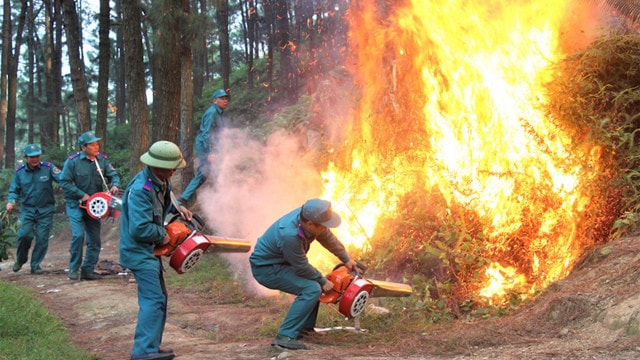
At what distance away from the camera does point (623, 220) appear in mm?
7062

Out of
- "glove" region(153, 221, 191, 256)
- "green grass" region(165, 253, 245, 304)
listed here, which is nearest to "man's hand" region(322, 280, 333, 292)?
"glove" region(153, 221, 191, 256)

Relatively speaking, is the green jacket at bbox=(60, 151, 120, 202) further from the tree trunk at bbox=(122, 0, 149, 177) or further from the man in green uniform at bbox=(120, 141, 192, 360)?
the man in green uniform at bbox=(120, 141, 192, 360)

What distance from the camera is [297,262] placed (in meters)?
6.10

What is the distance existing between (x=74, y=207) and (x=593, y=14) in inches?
336

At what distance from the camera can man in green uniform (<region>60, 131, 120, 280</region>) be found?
9.91 metres

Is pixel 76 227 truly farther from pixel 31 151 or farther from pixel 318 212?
pixel 318 212

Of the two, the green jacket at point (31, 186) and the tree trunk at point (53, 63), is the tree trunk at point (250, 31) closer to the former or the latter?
the tree trunk at point (53, 63)

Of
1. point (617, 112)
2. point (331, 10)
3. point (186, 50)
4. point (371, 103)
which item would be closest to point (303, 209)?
point (617, 112)

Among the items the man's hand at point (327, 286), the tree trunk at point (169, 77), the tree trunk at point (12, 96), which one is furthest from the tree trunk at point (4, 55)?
the man's hand at point (327, 286)

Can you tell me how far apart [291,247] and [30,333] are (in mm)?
3124

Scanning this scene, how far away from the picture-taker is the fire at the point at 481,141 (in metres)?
7.82

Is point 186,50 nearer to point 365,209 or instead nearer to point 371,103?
point 371,103

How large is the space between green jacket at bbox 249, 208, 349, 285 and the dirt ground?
0.80 meters

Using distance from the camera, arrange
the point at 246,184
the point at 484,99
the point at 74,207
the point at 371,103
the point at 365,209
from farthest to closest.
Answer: the point at 246,184 < the point at 371,103 < the point at 74,207 < the point at 365,209 < the point at 484,99
